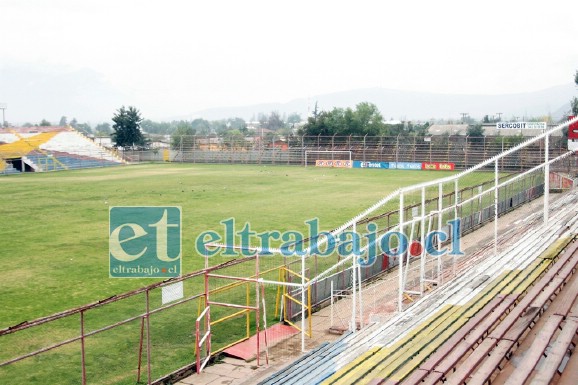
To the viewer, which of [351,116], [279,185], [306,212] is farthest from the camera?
[351,116]

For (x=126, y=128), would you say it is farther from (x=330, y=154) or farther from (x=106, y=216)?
(x=106, y=216)

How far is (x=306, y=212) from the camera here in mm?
30406

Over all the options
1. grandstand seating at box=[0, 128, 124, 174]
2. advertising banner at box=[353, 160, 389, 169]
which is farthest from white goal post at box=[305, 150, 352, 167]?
grandstand seating at box=[0, 128, 124, 174]

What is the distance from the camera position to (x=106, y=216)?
98.0 feet

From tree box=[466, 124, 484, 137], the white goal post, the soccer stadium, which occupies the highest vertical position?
tree box=[466, 124, 484, 137]

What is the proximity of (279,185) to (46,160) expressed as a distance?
34.3 metres

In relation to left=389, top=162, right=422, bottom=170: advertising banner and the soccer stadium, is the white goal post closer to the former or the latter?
left=389, top=162, right=422, bottom=170: advertising banner

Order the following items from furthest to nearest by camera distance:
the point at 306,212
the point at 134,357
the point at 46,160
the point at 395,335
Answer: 1. the point at 46,160
2. the point at 306,212
3. the point at 134,357
4. the point at 395,335

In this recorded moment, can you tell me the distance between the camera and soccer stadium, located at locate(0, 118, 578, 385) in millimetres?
8750

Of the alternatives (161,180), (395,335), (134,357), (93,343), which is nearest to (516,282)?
(395,335)

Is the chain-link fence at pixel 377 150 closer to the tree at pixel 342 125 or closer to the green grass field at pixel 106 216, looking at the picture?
the tree at pixel 342 125

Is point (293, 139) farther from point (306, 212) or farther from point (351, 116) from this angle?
point (306, 212)

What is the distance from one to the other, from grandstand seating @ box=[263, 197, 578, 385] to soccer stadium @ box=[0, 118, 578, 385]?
0.04m

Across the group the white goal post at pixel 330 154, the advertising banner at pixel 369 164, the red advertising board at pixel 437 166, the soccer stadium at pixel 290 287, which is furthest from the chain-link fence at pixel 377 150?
the soccer stadium at pixel 290 287
